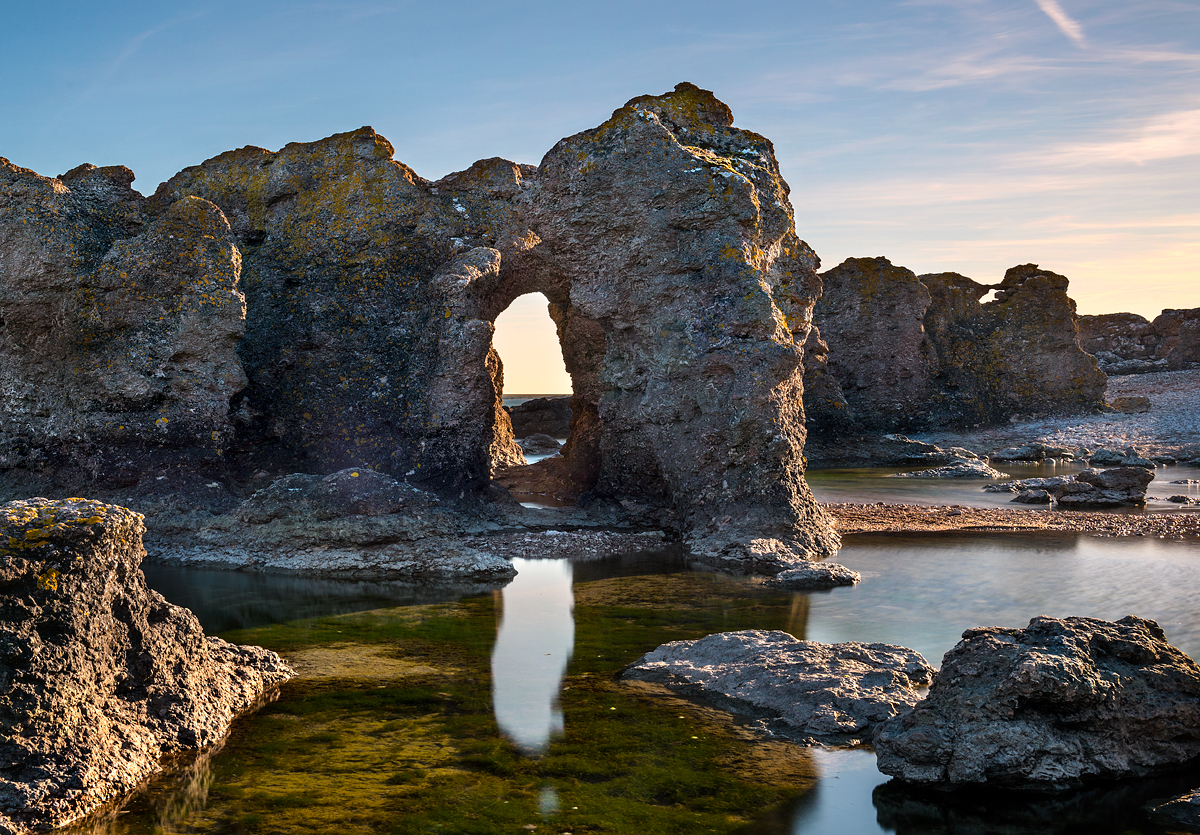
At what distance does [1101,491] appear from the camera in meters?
17.8

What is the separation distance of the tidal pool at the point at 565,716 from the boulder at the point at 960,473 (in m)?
12.3

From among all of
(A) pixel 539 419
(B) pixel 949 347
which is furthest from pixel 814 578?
(A) pixel 539 419

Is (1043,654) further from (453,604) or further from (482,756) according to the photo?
(453,604)

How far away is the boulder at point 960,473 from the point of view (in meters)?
23.9

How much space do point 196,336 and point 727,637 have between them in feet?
34.8

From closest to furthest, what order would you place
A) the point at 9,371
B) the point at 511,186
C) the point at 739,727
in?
1. the point at 739,727
2. the point at 9,371
3. the point at 511,186

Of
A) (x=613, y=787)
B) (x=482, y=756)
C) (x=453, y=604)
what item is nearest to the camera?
(x=613, y=787)

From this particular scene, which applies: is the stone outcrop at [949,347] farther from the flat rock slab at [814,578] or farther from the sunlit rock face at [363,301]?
the flat rock slab at [814,578]

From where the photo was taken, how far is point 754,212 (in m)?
13.7

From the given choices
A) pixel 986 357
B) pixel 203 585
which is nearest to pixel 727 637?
pixel 203 585

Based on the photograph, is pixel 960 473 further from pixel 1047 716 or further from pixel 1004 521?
pixel 1047 716

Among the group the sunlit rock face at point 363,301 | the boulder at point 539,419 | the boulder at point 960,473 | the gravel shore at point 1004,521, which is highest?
the sunlit rock face at point 363,301

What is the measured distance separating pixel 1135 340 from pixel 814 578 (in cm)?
5205

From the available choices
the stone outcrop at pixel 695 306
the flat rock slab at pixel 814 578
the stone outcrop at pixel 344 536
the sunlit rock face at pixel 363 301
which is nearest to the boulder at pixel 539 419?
the sunlit rock face at pixel 363 301
